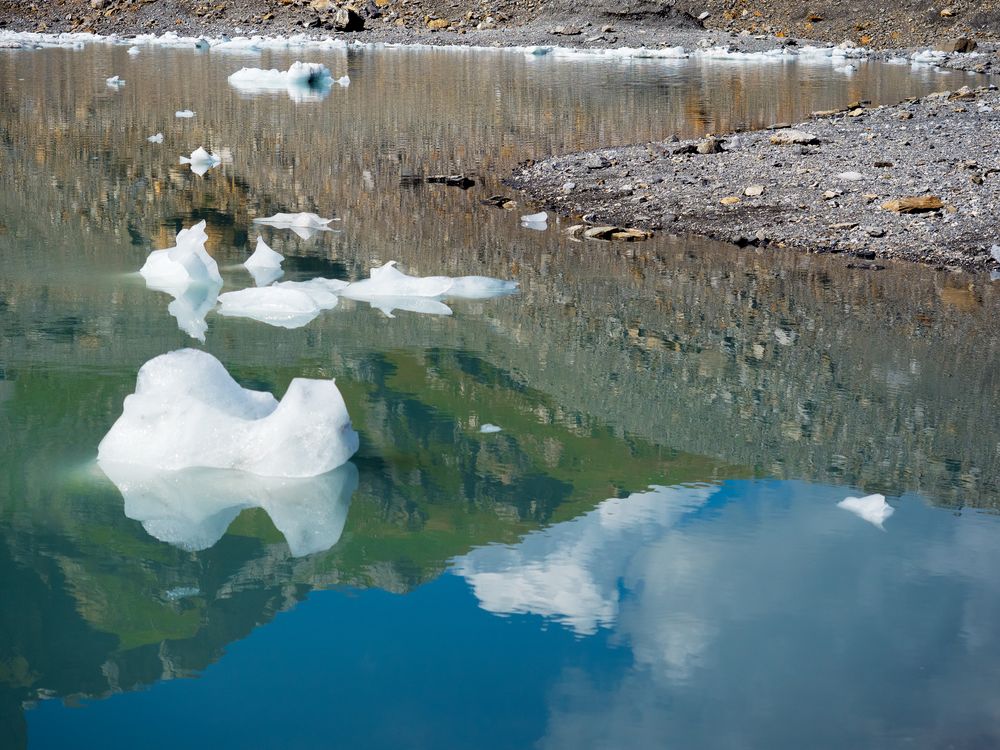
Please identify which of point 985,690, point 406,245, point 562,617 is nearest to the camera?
point 985,690

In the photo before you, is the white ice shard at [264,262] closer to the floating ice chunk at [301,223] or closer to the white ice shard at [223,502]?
the floating ice chunk at [301,223]

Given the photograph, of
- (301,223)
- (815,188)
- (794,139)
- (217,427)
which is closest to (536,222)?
(301,223)

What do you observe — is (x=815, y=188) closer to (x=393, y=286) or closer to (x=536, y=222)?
(x=536, y=222)

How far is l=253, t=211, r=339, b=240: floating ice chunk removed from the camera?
875 centimetres

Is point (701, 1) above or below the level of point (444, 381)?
above

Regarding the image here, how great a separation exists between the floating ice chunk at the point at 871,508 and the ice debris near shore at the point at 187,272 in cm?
393

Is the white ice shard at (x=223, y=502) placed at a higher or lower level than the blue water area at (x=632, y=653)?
higher

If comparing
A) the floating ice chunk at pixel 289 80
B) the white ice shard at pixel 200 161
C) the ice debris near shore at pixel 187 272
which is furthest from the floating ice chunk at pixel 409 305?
the floating ice chunk at pixel 289 80

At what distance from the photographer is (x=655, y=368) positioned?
5.61m

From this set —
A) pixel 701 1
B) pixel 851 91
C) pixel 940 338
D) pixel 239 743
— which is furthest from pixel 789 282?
pixel 701 1

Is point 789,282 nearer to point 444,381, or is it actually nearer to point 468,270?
point 468,270

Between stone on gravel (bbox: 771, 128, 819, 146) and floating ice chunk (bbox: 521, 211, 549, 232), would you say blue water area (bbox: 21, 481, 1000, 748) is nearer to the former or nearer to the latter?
floating ice chunk (bbox: 521, 211, 549, 232)

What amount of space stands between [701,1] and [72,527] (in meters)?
46.4

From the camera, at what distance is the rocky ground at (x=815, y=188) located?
26.4 feet
